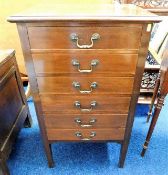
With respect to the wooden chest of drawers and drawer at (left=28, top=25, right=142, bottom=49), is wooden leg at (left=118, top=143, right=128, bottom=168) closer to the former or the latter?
the wooden chest of drawers

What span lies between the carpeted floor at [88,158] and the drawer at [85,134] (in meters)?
0.29

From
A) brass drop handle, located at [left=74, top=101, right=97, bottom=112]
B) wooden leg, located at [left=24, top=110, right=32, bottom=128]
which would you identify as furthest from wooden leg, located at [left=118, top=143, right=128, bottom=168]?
wooden leg, located at [left=24, top=110, right=32, bottom=128]

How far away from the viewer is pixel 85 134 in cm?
104

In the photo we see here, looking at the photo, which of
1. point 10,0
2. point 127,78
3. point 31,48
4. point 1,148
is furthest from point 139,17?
point 10,0

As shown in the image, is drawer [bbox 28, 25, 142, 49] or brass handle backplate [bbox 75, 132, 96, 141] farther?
brass handle backplate [bbox 75, 132, 96, 141]

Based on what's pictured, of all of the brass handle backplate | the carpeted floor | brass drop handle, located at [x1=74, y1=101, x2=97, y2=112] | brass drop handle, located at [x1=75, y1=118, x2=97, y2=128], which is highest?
brass drop handle, located at [x1=74, y1=101, x2=97, y2=112]

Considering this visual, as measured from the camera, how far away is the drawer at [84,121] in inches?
37.8

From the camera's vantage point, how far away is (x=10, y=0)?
1.58 metres

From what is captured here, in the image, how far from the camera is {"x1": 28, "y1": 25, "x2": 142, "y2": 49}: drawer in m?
0.71

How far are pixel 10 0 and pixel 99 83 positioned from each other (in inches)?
49.7

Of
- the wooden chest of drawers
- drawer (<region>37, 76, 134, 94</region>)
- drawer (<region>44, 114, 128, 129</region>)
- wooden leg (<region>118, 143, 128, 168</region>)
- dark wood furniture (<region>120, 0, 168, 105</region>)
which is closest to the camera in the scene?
the wooden chest of drawers

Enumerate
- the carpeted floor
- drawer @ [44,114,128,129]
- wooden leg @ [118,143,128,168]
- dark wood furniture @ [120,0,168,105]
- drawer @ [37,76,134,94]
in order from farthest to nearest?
1. dark wood furniture @ [120,0,168,105]
2. the carpeted floor
3. wooden leg @ [118,143,128,168]
4. drawer @ [44,114,128,129]
5. drawer @ [37,76,134,94]

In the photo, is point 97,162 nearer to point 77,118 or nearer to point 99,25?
point 77,118

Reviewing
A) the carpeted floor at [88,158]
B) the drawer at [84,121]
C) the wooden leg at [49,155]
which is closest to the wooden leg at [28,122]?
the carpeted floor at [88,158]
